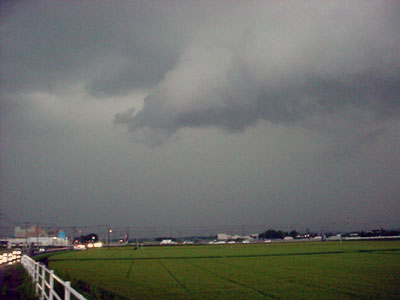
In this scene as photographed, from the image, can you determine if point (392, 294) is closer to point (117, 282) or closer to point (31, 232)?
point (117, 282)

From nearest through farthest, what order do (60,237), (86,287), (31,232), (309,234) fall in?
(86,287)
(60,237)
(31,232)
(309,234)

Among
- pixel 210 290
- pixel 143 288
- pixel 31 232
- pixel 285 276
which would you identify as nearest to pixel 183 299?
pixel 210 290

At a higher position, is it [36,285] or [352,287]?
[36,285]

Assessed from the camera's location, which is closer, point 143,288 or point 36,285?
point 36,285

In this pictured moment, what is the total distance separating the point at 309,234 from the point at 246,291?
192795 mm

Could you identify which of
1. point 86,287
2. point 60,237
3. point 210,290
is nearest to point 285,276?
point 210,290

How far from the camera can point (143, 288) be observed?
17.4 meters

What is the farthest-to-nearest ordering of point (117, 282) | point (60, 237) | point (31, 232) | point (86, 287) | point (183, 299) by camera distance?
point (31, 232), point (60, 237), point (117, 282), point (86, 287), point (183, 299)

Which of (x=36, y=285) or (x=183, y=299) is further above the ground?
(x=36, y=285)

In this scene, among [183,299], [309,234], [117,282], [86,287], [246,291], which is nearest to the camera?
[183,299]

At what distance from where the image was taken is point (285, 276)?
21.2 metres

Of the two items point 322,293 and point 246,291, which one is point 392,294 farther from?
point 246,291

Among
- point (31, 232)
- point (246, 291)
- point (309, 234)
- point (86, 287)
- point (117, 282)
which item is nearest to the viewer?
point (246, 291)

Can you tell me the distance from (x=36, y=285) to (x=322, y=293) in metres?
9.86
